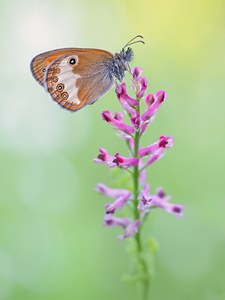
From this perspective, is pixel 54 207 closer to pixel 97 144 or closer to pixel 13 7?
pixel 97 144

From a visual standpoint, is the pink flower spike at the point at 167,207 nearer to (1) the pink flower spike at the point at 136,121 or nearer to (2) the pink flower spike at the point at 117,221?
(2) the pink flower spike at the point at 117,221

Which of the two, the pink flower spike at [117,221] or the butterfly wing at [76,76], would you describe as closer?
the pink flower spike at [117,221]

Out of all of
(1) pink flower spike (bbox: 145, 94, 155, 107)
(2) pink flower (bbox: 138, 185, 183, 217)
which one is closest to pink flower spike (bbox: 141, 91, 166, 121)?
(1) pink flower spike (bbox: 145, 94, 155, 107)

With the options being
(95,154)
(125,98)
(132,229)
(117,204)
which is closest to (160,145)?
(125,98)

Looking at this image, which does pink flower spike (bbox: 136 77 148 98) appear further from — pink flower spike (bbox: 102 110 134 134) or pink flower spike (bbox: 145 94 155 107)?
pink flower spike (bbox: 102 110 134 134)

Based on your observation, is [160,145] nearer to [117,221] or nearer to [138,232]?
[138,232]

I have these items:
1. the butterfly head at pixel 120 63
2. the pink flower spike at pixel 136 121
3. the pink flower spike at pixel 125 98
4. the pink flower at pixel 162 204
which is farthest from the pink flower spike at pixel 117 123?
the butterfly head at pixel 120 63
